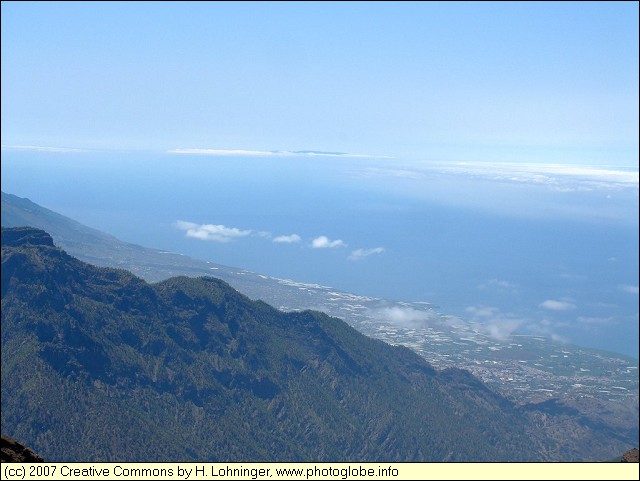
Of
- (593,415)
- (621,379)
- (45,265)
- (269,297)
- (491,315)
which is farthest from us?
(491,315)

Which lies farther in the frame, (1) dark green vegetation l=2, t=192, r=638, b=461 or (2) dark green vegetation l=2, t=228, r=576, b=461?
(1) dark green vegetation l=2, t=192, r=638, b=461

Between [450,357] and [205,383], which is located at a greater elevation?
[205,383]

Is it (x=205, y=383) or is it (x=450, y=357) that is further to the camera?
(x=450, y=357)

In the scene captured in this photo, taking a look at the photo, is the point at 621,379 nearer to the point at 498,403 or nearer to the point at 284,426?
the point at 498,403

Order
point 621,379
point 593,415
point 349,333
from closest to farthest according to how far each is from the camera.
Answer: point 593,415
point 349,333
point 621,379

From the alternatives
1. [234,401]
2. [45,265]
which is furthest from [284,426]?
[45,265]

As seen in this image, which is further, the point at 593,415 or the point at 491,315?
the point at 491,315

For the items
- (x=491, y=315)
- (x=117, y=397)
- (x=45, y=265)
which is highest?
Result: (x=45, y=265)

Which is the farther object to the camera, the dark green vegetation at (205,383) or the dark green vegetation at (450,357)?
the dark green vegetation at (450,357)
